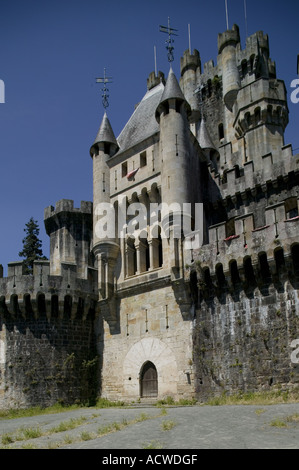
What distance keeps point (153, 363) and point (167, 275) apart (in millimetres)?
4619

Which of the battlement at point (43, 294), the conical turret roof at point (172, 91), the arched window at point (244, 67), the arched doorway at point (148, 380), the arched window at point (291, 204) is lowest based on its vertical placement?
the arched doorway at point (148, 380)

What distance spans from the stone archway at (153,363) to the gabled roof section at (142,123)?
1232cm

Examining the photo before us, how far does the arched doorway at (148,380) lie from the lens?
28.0 metres

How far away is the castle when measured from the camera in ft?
80.5

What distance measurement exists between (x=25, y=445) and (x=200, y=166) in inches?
845

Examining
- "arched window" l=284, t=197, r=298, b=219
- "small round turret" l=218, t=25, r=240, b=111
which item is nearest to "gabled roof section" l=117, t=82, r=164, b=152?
"small round turret" l=218, t=25, r=240, b=111

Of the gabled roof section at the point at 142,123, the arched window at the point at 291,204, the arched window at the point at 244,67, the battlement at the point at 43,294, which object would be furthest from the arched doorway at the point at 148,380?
the arched window at the point at 244,67

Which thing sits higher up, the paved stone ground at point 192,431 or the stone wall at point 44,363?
the stone wall at point 44,363

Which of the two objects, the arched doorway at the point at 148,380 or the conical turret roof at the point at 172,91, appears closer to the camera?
the arched doorway at the point at 148,380

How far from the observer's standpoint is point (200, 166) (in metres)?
33.5

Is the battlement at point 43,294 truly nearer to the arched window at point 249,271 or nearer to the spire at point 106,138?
the spire at point 106,138

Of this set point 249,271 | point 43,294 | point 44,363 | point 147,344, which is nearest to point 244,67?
point 249,271


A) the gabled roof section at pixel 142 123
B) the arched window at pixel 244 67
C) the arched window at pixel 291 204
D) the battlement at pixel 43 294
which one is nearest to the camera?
the arched window at pixel 291 204

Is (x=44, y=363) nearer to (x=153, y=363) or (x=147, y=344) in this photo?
(x=147, y=344)
